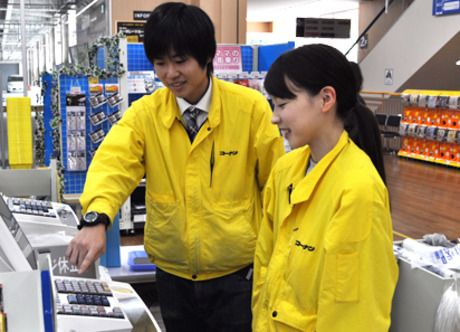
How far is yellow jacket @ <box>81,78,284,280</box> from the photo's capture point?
176cm

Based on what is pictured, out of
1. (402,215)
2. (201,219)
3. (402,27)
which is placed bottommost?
(402,215)

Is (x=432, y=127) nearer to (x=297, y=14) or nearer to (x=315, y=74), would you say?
(x=315, y=74)

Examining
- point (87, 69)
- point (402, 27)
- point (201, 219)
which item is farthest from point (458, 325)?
point (402, 27)

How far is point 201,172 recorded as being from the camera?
1.78 metres

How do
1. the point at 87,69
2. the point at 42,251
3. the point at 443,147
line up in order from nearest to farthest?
the point at 42,251 < the point at 87,69 < the point at 443,147

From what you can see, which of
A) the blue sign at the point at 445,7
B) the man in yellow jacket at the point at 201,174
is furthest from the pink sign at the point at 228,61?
the blue sign at the point at 445,7

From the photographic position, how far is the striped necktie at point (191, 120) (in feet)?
5.91

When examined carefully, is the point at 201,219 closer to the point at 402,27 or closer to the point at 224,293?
the point at 224,293

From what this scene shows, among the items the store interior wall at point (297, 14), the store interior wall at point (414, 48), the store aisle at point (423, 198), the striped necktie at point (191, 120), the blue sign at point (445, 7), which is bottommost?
the store aisle at point (423, 198)

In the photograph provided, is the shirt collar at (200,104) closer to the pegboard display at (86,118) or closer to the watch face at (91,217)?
the watch face at (91,217)

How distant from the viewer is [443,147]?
400 inches

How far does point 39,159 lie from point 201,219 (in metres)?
4.90

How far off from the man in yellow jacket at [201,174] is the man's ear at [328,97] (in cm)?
47

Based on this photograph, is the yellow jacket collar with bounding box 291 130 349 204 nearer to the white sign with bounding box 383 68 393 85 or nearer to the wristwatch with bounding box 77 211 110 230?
the wristwatch with bounding box 77 211 110 230
